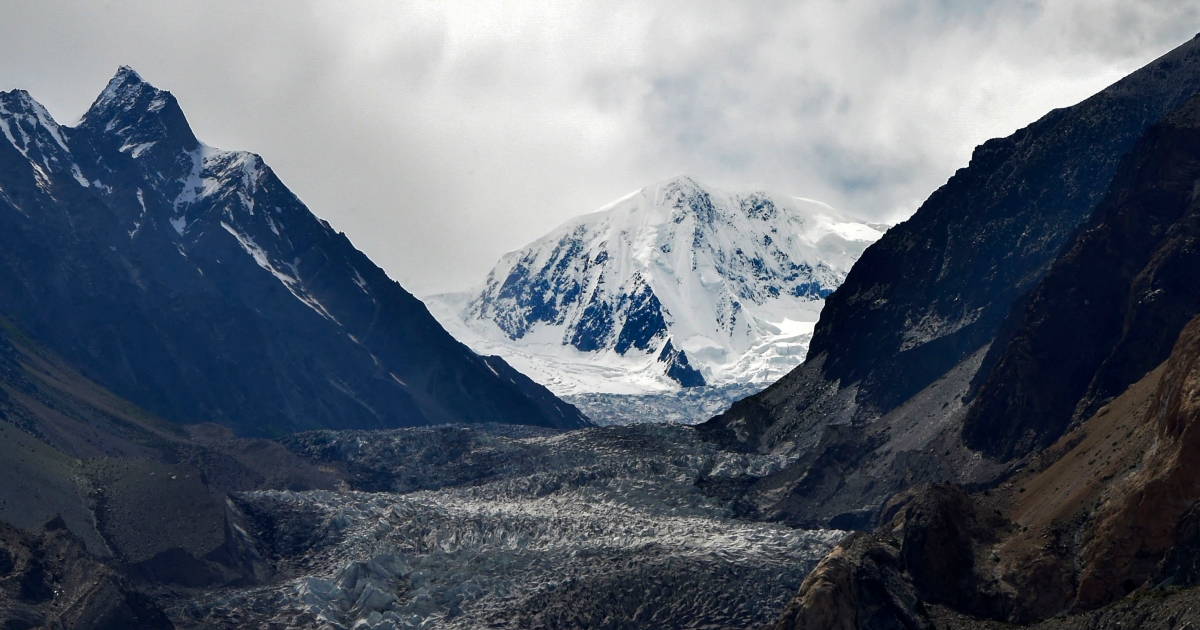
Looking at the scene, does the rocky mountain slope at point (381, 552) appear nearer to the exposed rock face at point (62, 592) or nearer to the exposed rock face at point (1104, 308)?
the exposed rock face at point (62, 592)

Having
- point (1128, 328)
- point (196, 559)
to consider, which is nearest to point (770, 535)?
point (1128, 328)

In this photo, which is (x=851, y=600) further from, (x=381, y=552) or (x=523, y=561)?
(x=381, y=552)

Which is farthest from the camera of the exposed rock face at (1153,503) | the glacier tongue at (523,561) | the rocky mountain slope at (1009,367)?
the rocky mountain slope at (1009,367)

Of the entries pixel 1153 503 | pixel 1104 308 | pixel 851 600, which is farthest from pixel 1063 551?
pixel 1104 308

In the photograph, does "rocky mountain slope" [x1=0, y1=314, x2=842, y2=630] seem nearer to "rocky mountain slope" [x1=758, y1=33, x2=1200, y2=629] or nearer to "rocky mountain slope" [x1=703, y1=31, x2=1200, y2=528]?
"rocky mountain slope" [x1=703, y1=31, x2=1200, y2=528]

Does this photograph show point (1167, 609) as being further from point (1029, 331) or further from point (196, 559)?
point (196, 559)

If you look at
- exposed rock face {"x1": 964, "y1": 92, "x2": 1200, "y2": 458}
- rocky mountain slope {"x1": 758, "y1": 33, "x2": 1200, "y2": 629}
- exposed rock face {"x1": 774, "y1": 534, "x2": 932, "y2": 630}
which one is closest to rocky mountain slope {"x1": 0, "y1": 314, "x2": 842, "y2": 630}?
rocky mountain slope {"x1": 758, "y1": 33, "x2": 1200, "y2": 629}

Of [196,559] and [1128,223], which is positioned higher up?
[1128,223]

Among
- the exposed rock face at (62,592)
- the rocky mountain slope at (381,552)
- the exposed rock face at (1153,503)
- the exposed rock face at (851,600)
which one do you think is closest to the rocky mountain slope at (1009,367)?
the rocky mountain slope at (381,552)
